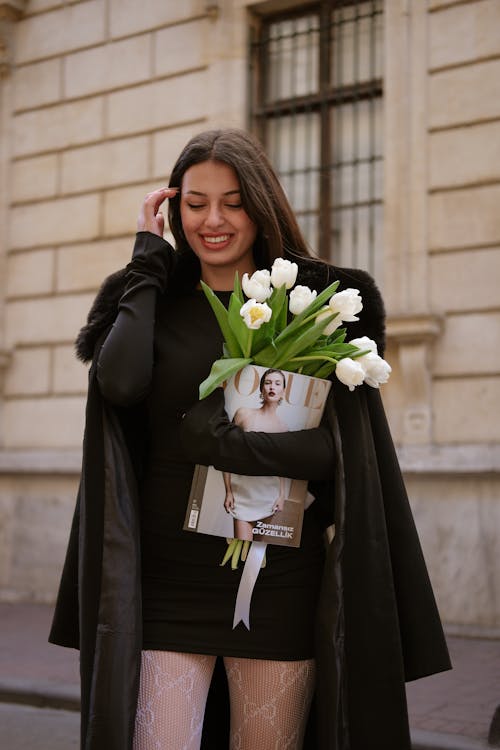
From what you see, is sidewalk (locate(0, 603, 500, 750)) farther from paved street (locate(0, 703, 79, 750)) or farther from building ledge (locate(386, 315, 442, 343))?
building ledge (locate(386, 315, 442, 343))

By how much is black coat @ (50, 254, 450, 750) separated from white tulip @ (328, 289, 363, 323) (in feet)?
0.56

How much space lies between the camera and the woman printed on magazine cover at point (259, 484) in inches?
88.4

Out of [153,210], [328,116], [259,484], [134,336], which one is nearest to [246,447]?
[259,484]

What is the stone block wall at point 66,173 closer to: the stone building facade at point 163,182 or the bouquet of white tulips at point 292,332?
the stone building facade at point 163,182

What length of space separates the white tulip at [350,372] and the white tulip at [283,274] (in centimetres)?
23

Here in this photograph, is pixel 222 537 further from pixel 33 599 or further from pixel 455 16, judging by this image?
pixel 33 599

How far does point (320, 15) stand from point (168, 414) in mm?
7723

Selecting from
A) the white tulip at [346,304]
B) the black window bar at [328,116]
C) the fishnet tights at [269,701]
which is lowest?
the fishnet tights at [269,701]

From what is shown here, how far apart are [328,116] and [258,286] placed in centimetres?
731

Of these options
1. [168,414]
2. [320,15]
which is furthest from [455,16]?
[168,414]

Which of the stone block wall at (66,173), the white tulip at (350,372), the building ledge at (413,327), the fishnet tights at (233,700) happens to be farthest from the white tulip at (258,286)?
the stone block wall at (66,173)

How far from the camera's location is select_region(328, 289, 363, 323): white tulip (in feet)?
7.66

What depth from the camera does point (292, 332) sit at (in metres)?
2.30

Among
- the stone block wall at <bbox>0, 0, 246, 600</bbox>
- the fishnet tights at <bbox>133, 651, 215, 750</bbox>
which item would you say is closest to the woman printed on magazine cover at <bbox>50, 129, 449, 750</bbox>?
the fishnet tights at <bbox>133, 651, 215, 750</bbox>
